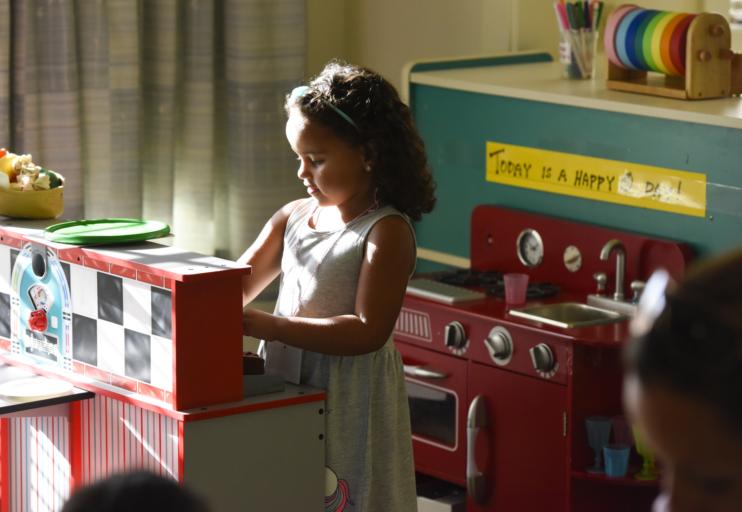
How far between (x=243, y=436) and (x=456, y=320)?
1.17 meters

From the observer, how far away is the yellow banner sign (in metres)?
3.02

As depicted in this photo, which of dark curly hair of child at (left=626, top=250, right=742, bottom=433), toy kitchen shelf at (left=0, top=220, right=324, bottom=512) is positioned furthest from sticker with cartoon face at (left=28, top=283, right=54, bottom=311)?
dark curly hair of child at (left=626, top=250, right=742, bottom=433)

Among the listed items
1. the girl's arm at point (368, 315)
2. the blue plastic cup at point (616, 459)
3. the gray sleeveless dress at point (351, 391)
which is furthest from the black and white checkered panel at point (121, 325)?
the blue plastic cup at point (616, 459)

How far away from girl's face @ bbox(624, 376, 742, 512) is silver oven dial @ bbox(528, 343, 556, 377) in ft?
7.69

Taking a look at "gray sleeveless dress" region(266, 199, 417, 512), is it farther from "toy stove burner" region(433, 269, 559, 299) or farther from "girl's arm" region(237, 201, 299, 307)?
"toy stove burner" region(433, 269, 559, 299)

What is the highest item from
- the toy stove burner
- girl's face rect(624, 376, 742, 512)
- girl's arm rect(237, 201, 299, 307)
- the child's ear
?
girl's face rect(624, 376, 742, 512)

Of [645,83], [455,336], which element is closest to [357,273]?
[455,336]

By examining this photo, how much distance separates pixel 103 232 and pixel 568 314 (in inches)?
52.2

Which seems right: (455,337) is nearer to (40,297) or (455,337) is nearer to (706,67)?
(706,67)

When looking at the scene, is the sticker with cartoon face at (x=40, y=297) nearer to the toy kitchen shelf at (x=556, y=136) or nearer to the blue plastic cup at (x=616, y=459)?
the blue plastic cup at (x=616, y=459)

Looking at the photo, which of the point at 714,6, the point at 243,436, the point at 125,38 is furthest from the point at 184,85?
the point at 243,436

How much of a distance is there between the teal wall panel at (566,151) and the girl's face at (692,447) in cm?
237

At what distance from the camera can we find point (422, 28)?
13.3 feet

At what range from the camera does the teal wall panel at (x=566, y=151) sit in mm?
2943
